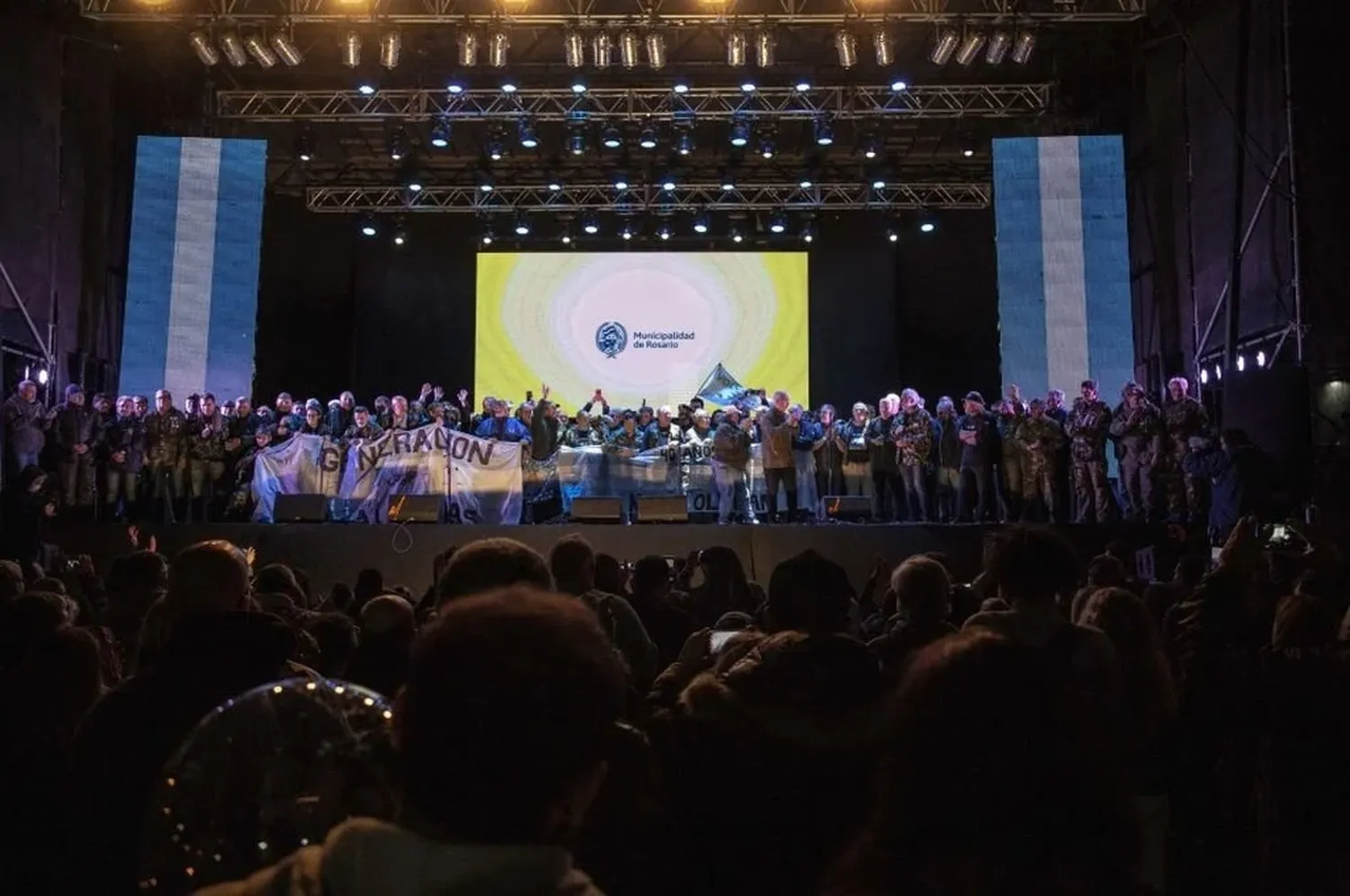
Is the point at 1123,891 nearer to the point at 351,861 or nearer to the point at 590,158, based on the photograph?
the point at 351,861

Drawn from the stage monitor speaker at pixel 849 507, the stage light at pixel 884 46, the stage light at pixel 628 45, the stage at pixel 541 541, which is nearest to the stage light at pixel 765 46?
the stage light at pixel 884 46

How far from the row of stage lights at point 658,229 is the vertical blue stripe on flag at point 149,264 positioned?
486cm

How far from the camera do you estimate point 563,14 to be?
16.7 meters

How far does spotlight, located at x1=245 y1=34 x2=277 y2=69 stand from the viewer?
16.0 metres

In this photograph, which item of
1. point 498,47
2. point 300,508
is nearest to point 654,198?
point 498,47

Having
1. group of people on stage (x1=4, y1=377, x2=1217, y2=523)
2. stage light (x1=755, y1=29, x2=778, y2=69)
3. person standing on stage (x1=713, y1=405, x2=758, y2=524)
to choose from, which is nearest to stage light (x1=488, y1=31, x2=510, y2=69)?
stage light (x1=755, y1=29, x2=778, y2=69)

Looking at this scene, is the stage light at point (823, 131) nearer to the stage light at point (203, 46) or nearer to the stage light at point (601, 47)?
the stage light at point (601, 47)

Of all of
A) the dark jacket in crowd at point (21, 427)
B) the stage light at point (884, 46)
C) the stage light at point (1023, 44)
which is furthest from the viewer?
the stage light at point (884, 46)

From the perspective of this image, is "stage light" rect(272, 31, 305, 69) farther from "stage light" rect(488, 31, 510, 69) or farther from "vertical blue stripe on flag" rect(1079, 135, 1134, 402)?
"vertical blue stripe on flag" rect(1079, 135, 1134, 402)

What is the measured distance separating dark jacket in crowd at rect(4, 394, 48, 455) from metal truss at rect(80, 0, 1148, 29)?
571 centimetres

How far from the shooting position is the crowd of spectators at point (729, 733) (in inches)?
49.4

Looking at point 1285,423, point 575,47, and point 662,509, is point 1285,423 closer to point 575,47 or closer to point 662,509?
point 662,509

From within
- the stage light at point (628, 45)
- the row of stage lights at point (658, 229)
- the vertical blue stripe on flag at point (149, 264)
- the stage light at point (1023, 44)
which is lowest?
the vertical blue stripe on flag at point (149, 264)

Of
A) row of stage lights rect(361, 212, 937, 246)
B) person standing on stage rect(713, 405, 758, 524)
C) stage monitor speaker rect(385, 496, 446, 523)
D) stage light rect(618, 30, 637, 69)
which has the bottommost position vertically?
stage monitor speaker rect(385, 496, 446, 523)
